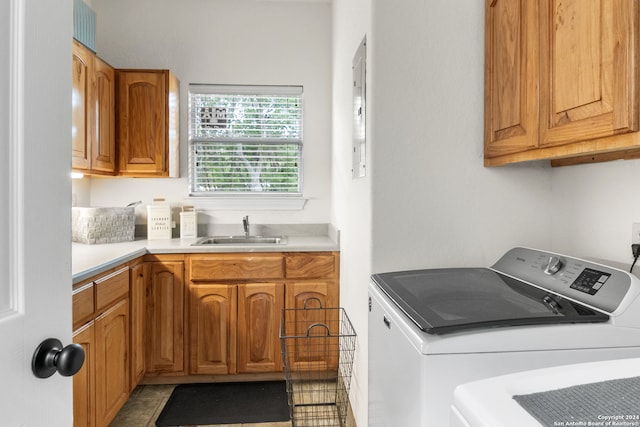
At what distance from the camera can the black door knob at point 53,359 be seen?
635 millimetres

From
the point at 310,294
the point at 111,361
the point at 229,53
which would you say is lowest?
the point at 111,361

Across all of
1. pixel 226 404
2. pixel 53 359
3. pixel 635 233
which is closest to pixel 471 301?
pixel 635 233

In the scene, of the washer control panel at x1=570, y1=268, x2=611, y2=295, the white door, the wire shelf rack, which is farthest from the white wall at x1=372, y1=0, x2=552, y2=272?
the white door

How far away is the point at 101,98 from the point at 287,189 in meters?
1.37

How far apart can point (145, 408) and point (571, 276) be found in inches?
86.7

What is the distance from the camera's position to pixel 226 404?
7.60 ft

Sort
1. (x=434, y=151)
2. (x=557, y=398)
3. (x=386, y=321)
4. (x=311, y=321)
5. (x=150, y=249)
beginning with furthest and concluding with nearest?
(x=311, y=321), (x=150, y=249), (x=434, y=151), (x=386, y=321), (x=557, y=398)

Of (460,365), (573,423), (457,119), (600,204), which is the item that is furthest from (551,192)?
(573,423)

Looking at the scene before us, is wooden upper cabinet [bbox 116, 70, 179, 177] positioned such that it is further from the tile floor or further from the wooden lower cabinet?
the tile floor

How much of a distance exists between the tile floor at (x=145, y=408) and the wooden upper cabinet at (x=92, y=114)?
1353mm

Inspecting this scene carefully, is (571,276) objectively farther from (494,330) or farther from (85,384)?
(85,384)

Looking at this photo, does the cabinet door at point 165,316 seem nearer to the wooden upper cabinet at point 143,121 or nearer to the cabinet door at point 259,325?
the cabinet door at point 259,325

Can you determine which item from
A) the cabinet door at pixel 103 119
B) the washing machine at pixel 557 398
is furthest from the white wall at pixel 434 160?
the cabinet door at pixel 103 119

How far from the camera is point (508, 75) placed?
147 centimetres
